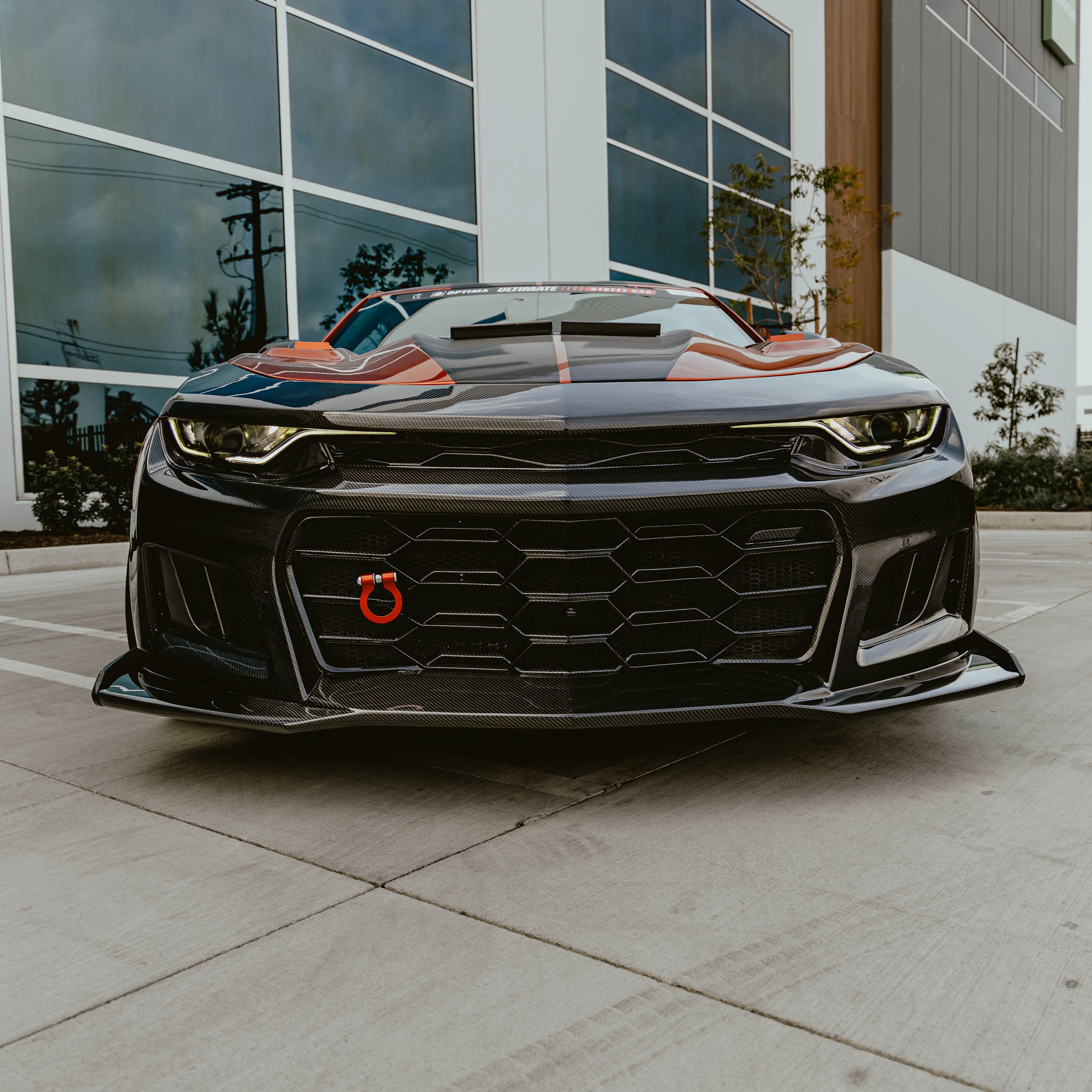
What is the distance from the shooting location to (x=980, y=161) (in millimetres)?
30047

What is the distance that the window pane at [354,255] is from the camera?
12.3m

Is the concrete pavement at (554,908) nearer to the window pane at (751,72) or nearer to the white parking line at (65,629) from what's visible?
the white parking line at (65,629)

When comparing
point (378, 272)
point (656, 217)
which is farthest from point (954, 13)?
point (378, 272)

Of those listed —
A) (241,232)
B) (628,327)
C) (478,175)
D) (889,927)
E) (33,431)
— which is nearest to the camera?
(889,927)

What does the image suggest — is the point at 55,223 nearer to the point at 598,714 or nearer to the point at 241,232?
the point at 241,232

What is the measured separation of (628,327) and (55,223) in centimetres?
921

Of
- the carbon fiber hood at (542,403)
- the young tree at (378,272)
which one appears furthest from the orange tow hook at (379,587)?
the young tree at (378,272)

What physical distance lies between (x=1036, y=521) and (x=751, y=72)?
11.7m

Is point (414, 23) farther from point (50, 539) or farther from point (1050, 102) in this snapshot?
point (1050, 102)

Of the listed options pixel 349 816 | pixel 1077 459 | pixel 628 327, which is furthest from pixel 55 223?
pixel 1077 459

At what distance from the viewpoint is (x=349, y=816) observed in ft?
7.06

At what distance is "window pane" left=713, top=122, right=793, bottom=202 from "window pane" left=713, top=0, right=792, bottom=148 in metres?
0.28

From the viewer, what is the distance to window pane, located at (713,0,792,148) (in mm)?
19234

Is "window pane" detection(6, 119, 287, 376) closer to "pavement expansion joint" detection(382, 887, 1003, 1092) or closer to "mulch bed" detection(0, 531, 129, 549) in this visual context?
→ "mulch bed" detection(0, 531, 129, 549)
